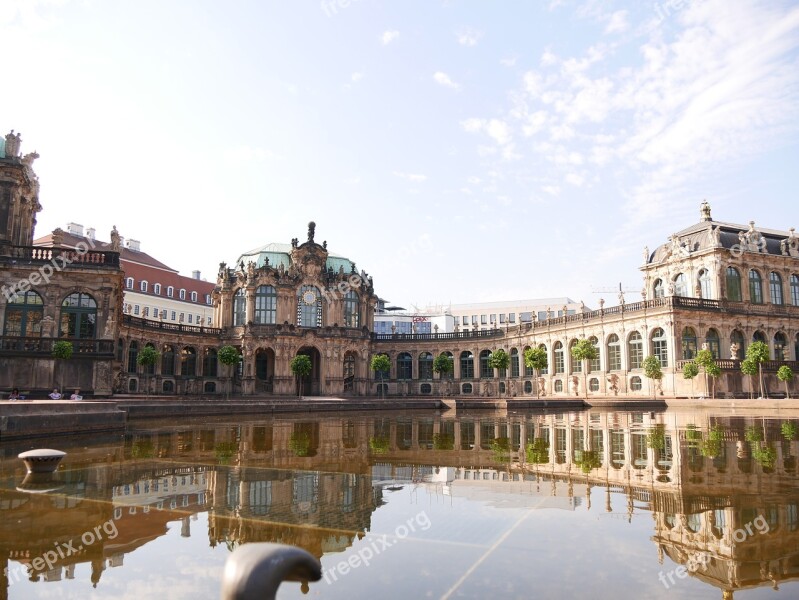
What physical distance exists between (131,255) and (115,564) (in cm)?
8884

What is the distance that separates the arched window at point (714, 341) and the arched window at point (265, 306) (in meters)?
44.4

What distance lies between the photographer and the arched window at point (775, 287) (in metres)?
62.5

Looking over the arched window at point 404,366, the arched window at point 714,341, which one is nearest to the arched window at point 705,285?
the arched window at point 714,341

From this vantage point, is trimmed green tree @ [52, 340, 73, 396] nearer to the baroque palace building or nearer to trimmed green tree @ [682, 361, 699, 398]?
the baroque palace building

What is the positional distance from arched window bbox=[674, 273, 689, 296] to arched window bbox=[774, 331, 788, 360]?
959 cm

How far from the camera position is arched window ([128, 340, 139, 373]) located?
57.2 metres

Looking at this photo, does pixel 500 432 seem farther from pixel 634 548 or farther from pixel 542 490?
pixel 634 548

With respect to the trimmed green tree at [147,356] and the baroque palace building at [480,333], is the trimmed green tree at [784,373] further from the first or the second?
the trimmed green tree at [147,356]

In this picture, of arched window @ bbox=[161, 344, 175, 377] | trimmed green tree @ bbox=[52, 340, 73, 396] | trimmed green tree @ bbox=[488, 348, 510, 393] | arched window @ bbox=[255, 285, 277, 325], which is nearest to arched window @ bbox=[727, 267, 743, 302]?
trimmed green tree @ bbox=[488, 348, 510, 393]

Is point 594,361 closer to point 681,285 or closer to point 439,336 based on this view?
point 681,285

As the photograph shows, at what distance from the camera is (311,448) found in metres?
16.4

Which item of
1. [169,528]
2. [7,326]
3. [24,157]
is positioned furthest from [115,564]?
[24,157]

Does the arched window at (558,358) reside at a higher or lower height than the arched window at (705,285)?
lower

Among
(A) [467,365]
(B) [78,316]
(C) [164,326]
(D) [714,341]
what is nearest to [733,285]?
(D) [714,341]
